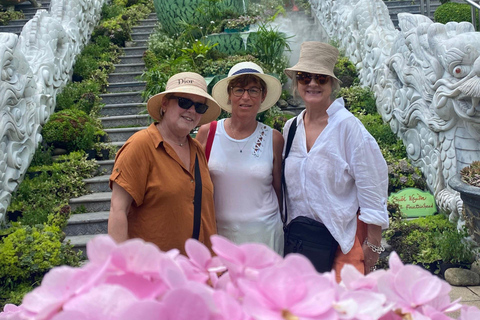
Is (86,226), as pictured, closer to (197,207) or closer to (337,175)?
(197,207)

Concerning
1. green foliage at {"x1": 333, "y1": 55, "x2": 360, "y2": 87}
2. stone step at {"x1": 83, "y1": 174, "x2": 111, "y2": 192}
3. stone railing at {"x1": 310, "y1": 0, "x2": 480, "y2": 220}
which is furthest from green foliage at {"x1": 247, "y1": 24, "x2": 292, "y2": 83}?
stone step at {"x1": 83, "y1": 174, "x2": 111, "y2": 192}

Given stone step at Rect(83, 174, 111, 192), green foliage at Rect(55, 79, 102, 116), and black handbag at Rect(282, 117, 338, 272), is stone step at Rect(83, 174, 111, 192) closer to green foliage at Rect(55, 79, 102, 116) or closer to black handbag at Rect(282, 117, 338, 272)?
green foliage at Rect(55, 79, 102, 116)

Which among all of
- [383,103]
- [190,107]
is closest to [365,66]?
[383,103]

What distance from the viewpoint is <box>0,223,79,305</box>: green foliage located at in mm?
4613

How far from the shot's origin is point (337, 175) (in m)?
2.46

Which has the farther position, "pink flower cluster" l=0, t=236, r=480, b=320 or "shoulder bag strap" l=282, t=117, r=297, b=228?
"shoulder bag strap" l=282, t=117, r=297, b=228

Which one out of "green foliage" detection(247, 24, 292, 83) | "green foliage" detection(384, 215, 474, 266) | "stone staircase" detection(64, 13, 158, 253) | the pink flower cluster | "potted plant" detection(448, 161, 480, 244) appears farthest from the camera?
"green foliage" detection(247, 24, 292, 83)

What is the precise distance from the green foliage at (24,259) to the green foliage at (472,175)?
12.7 ft

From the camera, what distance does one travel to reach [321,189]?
2457 mm

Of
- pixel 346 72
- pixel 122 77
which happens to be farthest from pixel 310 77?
pixel 122 77

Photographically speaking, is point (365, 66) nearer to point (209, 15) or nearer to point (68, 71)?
point (209, 15)

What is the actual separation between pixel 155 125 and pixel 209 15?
9.37 meters

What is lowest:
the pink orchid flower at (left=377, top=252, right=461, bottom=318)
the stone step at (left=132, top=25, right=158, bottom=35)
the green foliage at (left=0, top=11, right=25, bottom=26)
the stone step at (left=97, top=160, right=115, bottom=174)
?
the stone step at (left=97, top=160, right=115, bottom=174)

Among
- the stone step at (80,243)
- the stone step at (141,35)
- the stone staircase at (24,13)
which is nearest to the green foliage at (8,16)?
the stone staircase at (24,13)
